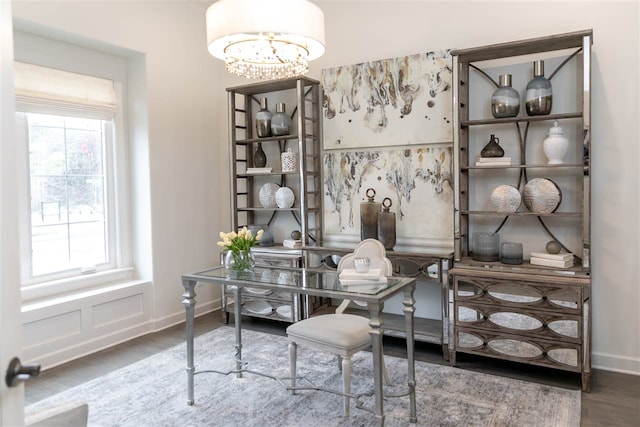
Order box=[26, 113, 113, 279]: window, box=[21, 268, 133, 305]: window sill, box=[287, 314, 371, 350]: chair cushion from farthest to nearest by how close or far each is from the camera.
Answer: box=[26, 113, 113, 279]: window < box=[21, 268, 133, 305]: window sill < box=[287, 314, 371, 350]: chair cushion

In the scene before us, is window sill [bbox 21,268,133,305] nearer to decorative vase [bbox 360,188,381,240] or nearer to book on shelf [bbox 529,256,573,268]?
decorative vase [bbox 360,188,381,240]

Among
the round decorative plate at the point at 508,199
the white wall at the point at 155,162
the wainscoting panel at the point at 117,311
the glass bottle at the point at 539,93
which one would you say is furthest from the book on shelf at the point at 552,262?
the wainscoting panel at the point at 117,311

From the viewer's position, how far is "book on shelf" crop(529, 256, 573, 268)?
10.6ft

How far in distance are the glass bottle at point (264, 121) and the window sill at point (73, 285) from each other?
6.09 feet

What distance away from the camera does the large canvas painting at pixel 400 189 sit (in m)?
3.97

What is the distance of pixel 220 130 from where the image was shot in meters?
5.29

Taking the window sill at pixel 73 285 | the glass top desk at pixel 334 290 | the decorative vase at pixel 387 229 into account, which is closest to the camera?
the glass top desk at pixel 334 290

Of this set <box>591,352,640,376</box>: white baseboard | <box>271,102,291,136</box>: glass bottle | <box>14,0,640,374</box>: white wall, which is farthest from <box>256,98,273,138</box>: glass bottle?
<box>591,352,640,376</box>: white baseboard

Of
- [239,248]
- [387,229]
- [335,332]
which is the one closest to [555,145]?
[387,229]

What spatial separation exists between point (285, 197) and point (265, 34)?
7.22 feet

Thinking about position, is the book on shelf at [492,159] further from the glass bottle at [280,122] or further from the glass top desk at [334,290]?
the glass bottle at [280,122]

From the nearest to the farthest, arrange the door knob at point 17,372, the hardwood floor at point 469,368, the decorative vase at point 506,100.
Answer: the door knob at point 17,372 → the hardwood floor at point 469,368 → the decorative vase at point 506,100

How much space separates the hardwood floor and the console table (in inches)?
7.0

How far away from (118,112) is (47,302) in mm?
1832
